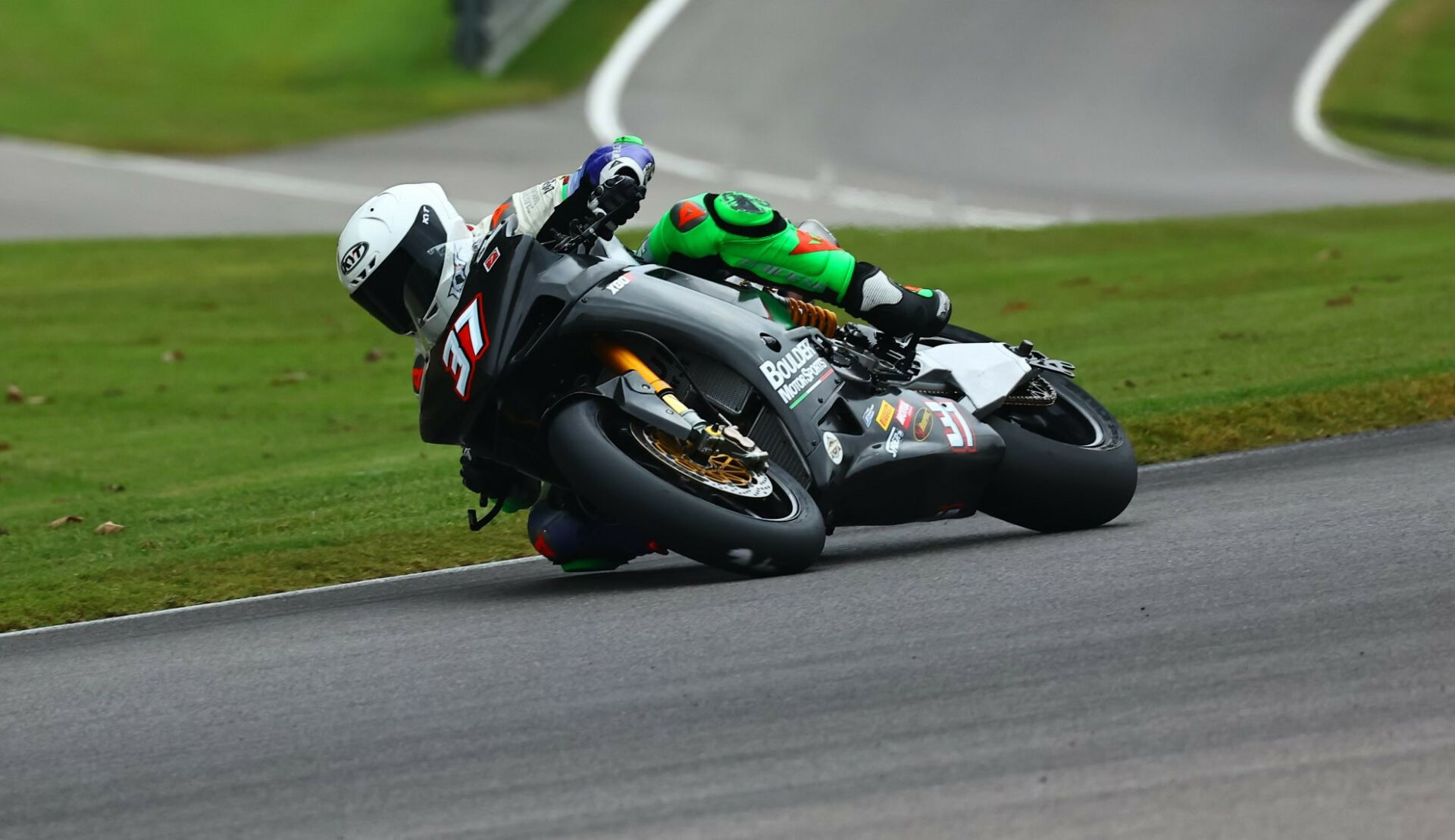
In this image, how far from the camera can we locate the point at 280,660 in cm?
618

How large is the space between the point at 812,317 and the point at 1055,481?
111 centimetres

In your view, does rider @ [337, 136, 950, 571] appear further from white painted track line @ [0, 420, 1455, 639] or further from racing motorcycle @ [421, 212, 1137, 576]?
white painted track line @ [0, 420, 1455, 639]

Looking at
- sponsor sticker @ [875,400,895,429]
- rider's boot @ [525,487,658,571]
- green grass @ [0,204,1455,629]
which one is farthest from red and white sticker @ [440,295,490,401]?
green grass @ [0,204,1455,629]

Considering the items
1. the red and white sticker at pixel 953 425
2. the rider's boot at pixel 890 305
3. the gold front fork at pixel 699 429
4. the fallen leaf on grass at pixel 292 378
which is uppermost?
the rider's boot at pixel 890 305

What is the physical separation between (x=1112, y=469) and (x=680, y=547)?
196 cm

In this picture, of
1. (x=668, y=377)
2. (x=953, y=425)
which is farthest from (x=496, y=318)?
(x=953, y=425)

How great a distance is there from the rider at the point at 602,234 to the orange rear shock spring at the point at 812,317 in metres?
0.06

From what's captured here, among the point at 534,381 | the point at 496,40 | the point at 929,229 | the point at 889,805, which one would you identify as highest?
the point at 889,805

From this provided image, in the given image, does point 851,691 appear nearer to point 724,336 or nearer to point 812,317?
point 724,336

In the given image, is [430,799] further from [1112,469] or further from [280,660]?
[1112,469]

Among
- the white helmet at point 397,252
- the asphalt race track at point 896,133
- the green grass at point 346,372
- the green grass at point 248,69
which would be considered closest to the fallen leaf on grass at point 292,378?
the green grass at point 346,372

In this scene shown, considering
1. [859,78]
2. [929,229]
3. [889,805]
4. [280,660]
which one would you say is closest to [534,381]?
[280,660]

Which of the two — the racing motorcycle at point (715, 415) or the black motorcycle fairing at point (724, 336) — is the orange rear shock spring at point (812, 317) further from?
the black motorcycle fairing at point (724, 336)

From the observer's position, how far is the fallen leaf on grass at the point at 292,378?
51.5 feet
